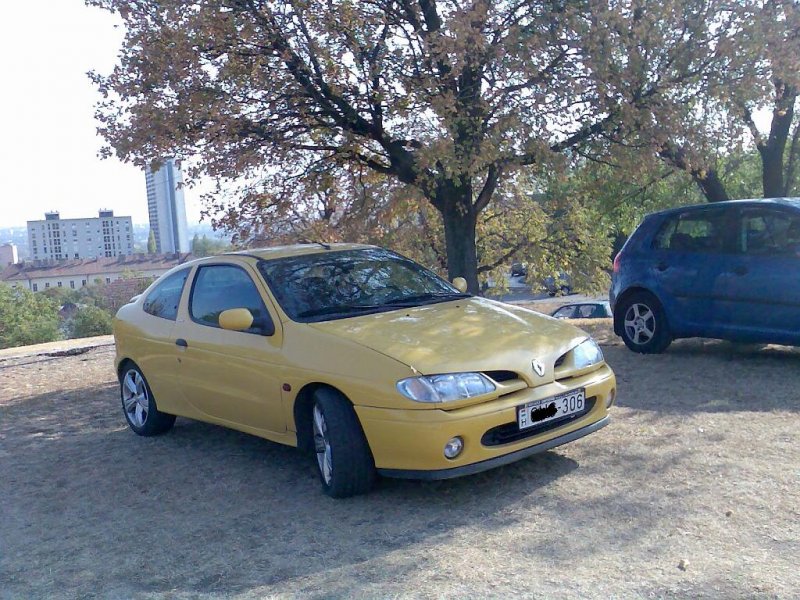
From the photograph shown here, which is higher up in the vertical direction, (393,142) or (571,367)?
(393,142)

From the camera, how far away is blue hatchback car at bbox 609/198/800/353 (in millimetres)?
8344

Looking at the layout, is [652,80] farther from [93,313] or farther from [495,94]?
[93,313]

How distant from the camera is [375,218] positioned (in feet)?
47.0

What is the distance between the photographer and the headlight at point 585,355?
18.2 ft

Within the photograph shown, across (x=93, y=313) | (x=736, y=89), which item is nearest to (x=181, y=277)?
(x=736, y=89)

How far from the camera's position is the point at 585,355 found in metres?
5.66

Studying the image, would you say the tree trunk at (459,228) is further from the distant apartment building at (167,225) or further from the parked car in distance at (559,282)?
the distant apartment building at (167,225)

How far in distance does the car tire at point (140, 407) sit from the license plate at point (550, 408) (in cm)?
352

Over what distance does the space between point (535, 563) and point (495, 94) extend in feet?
24.4

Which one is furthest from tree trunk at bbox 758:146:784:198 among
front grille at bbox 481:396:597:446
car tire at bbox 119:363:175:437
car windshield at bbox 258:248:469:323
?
car tire at bbox 119:363:175:437

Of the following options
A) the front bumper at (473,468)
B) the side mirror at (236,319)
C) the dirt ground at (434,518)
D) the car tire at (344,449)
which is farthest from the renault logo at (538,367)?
the side mirror at (236,319)

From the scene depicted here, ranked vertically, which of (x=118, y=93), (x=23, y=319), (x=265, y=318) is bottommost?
(x=23, y=319)

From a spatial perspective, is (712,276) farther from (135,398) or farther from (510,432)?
(135,398)

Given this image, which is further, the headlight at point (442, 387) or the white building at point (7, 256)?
the white building at point (7, 256)
